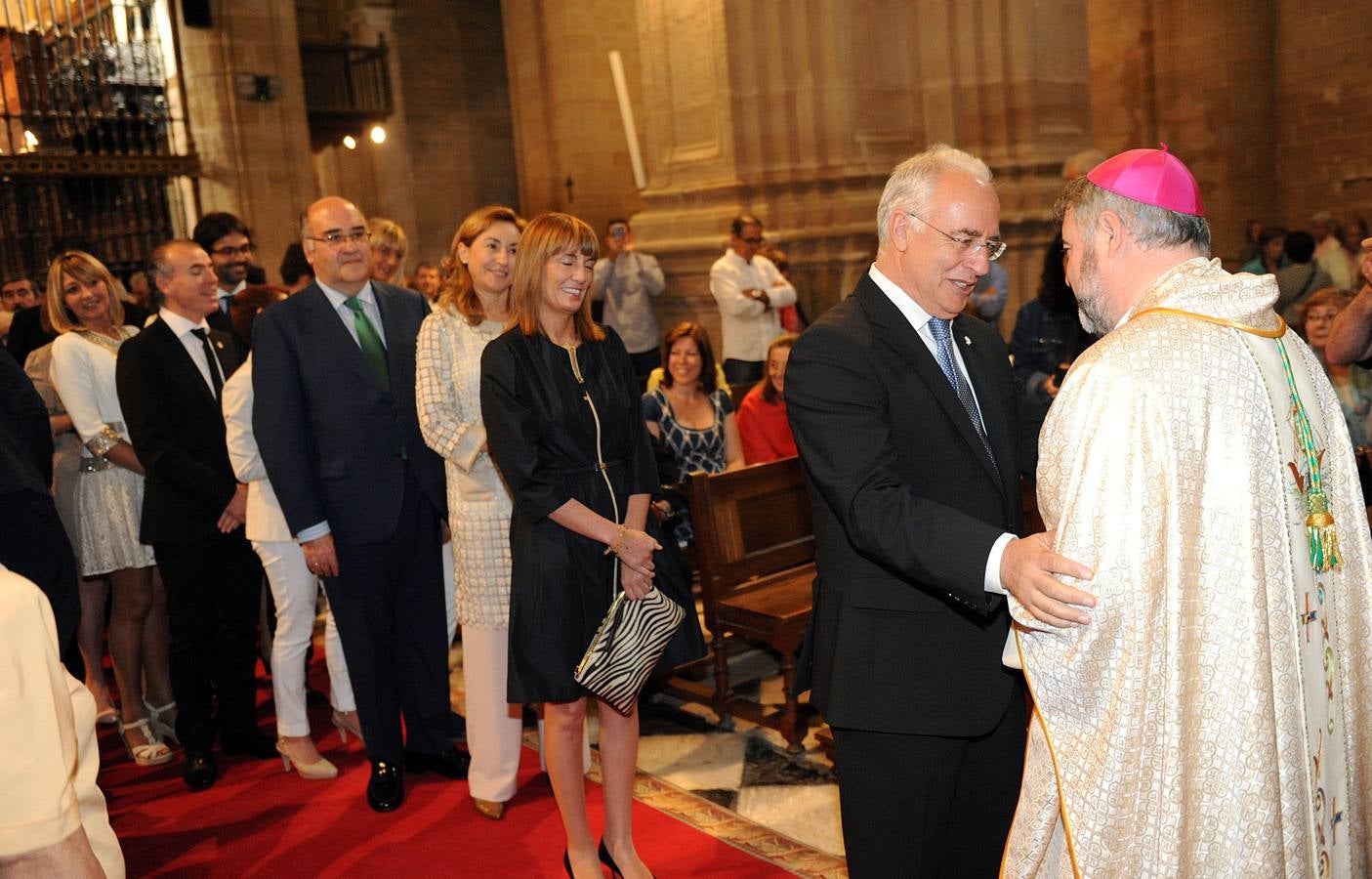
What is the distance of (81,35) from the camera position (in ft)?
36.4

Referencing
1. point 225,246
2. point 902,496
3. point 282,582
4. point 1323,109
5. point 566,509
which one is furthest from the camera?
point 1323,109

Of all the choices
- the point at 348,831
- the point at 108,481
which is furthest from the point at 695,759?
the point at 108,481

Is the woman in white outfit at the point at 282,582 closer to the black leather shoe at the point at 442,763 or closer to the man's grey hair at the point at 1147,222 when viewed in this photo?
the black leather shoe at the point at 442,763

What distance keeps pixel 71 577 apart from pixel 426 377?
47.4 inches

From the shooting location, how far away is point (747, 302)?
7.63 m

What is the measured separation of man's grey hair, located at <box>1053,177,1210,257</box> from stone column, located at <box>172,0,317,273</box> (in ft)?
34.3

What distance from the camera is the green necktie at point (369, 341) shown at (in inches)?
165

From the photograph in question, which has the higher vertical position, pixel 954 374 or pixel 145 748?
pixel 954 374

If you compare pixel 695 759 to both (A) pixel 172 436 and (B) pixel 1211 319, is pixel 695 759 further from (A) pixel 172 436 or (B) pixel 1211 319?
(B) pixel 1211 319

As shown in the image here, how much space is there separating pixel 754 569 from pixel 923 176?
8.66 feet

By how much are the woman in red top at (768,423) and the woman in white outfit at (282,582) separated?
2.14 m

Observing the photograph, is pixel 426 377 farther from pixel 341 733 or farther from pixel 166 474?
pixel 341 733

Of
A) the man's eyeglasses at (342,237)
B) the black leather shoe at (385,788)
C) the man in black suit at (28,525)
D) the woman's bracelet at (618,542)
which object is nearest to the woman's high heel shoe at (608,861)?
the woman's bracelet at (618,542)

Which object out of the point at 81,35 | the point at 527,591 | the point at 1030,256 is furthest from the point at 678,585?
the point at 81,35
